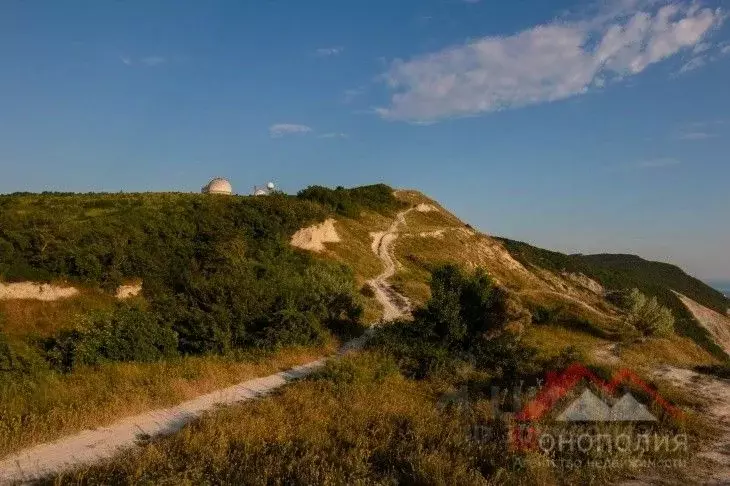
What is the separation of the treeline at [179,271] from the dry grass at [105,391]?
132 centimetres

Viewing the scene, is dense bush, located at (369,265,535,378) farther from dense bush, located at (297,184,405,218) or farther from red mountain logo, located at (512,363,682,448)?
dense bush, located at (297,184,405,218)

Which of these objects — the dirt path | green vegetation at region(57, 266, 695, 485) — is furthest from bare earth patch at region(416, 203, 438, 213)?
green vegetation at region(57, 266, 695, 485)

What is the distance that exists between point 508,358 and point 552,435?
5.97 meters

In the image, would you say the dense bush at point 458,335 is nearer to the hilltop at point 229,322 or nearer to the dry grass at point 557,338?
the hilltop at point 229,322

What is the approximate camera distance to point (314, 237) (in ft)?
129

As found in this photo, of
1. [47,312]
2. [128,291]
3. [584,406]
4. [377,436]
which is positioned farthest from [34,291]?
[584,406]

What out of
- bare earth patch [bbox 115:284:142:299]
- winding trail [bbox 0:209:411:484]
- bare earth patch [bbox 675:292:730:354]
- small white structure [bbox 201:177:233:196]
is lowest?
bare earth patch [bbox 675:292:730:354]

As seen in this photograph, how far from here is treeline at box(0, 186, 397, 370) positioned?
1605cm

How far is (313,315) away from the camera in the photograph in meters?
18.5

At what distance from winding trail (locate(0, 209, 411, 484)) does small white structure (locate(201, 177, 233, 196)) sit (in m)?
44.8

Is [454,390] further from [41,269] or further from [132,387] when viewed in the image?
[41,269]

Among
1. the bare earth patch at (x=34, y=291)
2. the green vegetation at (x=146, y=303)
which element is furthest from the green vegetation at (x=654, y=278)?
the bare earth patch at (x=34, y=291)

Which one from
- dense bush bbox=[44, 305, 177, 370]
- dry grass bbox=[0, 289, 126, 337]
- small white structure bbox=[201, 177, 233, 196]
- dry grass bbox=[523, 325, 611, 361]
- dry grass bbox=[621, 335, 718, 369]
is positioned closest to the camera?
dense bush bbox=[44, 305, 177, 370]

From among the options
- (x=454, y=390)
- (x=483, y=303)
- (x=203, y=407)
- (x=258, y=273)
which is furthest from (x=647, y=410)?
(x=258, y=273)
